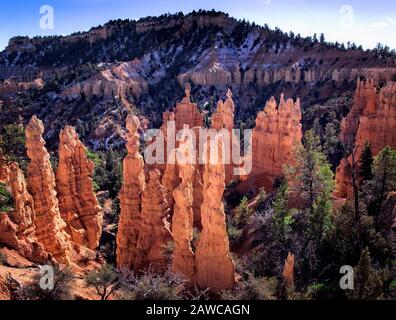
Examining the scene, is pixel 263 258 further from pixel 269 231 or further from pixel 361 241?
pixel 361 241

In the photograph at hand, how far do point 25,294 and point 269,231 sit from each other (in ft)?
46.7

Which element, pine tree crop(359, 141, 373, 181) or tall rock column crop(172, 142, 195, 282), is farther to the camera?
pine tree crop(359, 141, 373, 181)

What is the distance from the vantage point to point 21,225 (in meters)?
24.2

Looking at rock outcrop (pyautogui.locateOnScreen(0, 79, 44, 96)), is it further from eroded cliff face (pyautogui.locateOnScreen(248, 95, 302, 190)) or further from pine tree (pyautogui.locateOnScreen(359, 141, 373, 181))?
pine tree (pyautogui.locateOnScreen(359, 141, 373, 181))

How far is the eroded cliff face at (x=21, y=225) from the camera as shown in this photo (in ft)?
76.1

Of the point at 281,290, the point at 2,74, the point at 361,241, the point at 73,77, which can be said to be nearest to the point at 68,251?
the point at 281,290

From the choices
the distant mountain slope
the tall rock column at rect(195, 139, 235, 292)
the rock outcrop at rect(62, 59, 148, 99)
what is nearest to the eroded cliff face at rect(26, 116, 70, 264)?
the tall rock column at rect(195, 139, 235, 292)

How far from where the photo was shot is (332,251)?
74.9 feet

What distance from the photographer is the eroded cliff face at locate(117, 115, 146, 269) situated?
25.7 m

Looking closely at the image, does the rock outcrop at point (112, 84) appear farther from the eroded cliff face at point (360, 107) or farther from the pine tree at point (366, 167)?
the pine tree at point (366, 167)

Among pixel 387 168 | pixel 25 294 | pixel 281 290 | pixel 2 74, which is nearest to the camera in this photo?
pixel 25 294

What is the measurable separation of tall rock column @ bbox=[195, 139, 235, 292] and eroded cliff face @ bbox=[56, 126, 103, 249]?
488 inches

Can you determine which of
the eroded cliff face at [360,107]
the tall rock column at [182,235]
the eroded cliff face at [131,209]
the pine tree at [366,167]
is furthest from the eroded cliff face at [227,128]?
the tall rock column at [182,235]

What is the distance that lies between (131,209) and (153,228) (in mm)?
1890
